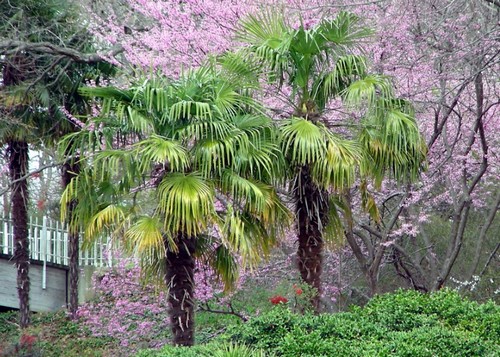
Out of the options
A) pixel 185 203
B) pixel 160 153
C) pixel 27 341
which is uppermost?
pixel 160 153

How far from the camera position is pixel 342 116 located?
10953mm

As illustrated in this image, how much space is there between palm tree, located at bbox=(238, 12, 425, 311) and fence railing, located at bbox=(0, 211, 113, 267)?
8.04 metres

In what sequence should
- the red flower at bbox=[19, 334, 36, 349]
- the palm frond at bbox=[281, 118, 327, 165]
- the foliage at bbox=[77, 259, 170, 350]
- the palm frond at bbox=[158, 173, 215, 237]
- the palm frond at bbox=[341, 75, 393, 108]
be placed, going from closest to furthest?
the palm frond at bbox=[158, 173, 215, 237]
the palm frond at bbox=[281, 118, 327, 165]
the palm frond at bbox=[341, 75, 393, 108]
the red flower at bbox=[19, 334, 36, 349]
the foliage at bbox=[77, 259, 170, 350]

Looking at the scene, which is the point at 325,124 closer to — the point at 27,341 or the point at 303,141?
the point at 303,141

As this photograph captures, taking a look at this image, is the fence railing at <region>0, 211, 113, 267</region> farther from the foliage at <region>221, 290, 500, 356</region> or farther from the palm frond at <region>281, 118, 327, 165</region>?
the foliage at <region>221, 290, 500, 356</region>

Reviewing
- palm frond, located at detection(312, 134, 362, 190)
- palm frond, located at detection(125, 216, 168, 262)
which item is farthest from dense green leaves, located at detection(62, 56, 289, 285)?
palm frond, located at detection(312, 134, 362, 190)

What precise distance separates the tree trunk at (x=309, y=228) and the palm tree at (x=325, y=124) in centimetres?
1

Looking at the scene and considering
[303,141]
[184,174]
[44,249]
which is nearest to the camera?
[184,174]

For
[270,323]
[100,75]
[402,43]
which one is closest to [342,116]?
[402,43]

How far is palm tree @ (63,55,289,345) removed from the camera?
27.0 ft

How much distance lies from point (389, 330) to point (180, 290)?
93.8 inches

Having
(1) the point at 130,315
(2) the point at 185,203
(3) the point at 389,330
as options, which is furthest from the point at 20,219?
(3) the point at 389,330

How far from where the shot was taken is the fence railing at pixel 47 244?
16391mm

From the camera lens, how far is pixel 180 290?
28.5ft
